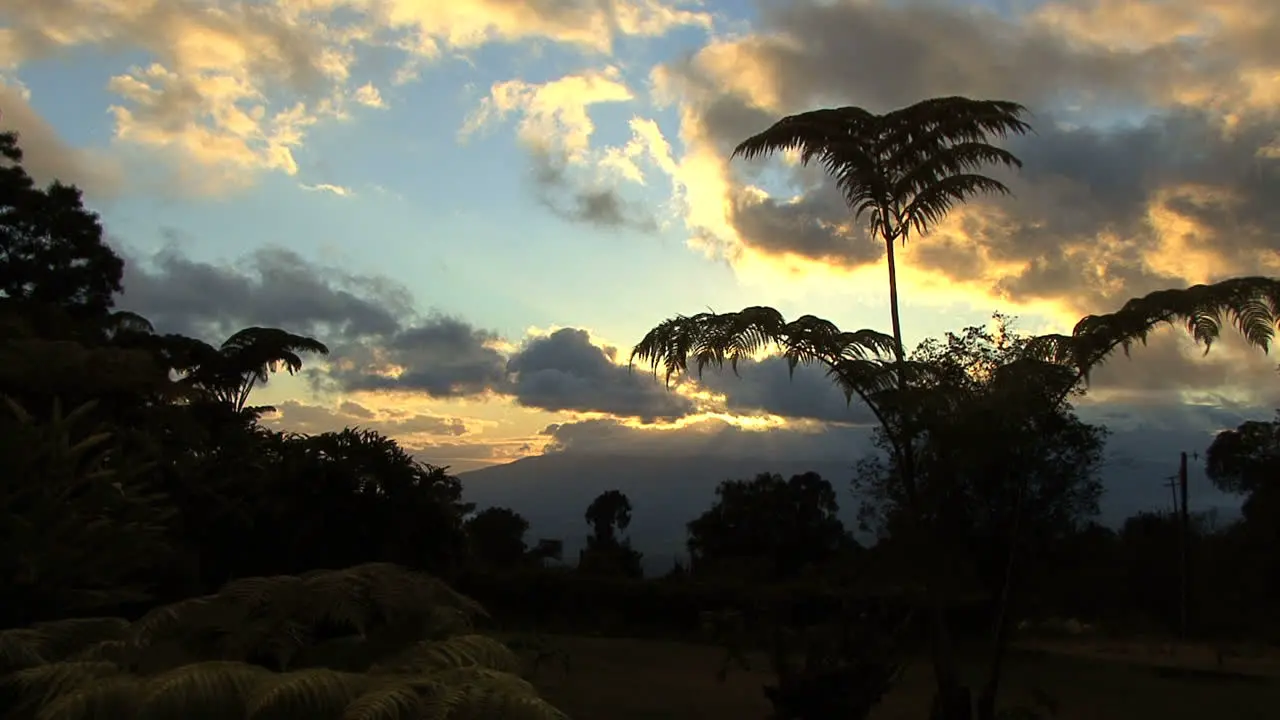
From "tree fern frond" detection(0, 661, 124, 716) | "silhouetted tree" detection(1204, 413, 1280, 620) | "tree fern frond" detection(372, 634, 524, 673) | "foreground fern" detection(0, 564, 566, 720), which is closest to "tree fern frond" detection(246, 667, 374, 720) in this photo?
"foreground fern" detection(0, 564, 566, 720)

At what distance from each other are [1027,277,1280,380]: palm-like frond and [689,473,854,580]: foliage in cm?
2609

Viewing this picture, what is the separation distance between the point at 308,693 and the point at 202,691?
392mm

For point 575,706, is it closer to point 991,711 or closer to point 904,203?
point 991,711

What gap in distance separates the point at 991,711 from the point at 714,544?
29.4m

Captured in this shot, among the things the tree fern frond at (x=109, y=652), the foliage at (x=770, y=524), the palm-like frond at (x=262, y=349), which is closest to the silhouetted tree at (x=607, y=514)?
the foliage at (x=770, y=524)

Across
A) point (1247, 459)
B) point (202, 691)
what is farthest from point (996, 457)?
point (1247, 459)

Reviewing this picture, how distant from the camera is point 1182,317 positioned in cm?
851

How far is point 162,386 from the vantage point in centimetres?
1199

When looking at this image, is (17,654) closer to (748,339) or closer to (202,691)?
(202,691)

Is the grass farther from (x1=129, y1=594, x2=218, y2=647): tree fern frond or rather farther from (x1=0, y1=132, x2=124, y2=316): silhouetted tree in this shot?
(x1=0, y1=132, x2=124, y2=316): silhouetted tree

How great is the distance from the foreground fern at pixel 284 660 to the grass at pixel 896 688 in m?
5.00

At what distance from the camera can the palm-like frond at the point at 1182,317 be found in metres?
8.20

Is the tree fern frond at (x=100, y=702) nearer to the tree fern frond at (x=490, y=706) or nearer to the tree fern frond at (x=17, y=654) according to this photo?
the tree fern frond at (x=17, y=654)

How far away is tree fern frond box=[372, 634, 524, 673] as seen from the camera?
14.6 feet
